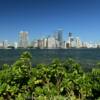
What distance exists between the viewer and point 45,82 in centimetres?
1581

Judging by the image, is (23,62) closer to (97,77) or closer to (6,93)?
(6,93)

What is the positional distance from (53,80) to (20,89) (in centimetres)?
173

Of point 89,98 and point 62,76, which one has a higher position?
point 62,76

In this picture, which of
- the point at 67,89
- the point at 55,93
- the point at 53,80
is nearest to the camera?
the point at 55,93

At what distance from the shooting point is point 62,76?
15.6 meters

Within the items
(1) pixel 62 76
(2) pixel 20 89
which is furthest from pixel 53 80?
(2) pixel 20 89

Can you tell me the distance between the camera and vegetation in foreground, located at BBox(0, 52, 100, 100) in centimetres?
1495

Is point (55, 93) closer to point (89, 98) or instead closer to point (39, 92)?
point (39, 92)

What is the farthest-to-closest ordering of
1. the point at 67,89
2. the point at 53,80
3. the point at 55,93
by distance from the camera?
the point at 53,80
the point at 67,89
the point at 55,93

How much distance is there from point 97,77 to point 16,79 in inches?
157

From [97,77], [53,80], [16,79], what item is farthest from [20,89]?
[97,77]

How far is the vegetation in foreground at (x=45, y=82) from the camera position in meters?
14.9

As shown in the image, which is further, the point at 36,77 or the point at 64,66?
the point at 64,66

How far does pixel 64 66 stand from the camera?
16719 millimetres
